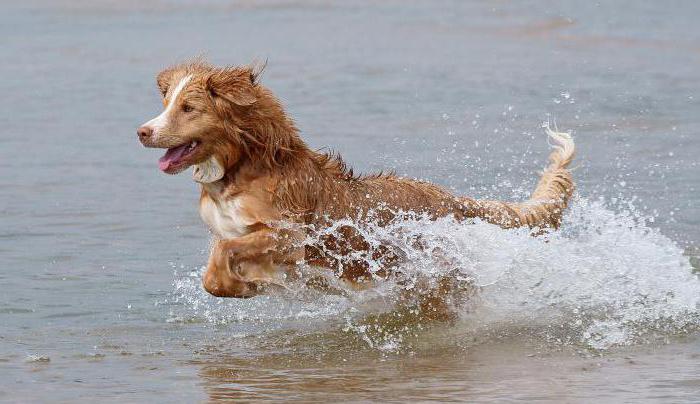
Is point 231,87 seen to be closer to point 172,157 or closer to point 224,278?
point 172,157

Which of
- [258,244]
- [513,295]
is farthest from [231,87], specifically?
[513,295]

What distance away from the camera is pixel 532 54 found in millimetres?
20000

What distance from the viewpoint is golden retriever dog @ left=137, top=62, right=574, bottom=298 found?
25.0ft

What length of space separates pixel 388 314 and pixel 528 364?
4.12 feet

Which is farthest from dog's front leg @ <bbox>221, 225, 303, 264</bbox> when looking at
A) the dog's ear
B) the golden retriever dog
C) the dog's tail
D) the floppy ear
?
the dog's tail

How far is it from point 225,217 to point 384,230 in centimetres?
96

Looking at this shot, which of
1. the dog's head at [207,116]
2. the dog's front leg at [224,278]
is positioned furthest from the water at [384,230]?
the dog's head at [207,116]

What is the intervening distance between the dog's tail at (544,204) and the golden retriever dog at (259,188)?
1.30 feet

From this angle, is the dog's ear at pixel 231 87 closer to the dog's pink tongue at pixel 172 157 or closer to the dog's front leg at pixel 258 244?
the dog's pink tongue at pixel 172 157

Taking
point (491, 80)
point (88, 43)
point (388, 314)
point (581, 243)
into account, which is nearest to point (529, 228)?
point (581, 243)

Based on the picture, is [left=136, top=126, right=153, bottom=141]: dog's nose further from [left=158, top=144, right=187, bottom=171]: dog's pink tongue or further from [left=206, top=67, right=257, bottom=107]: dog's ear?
[left=206, top=67, right=257, bottom=107]: dog's ear

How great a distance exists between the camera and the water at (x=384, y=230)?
750 centimetres

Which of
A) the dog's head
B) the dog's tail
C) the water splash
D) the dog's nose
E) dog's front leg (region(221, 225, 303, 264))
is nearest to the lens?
the dog's nose

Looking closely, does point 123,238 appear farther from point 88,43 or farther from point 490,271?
point 88,43
